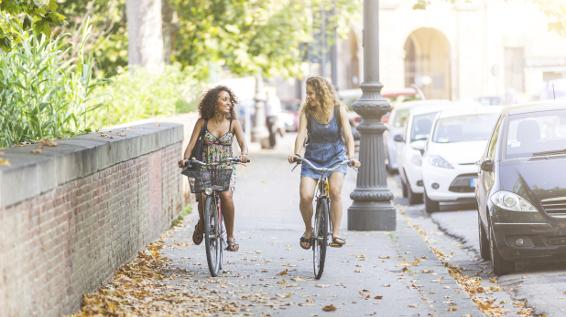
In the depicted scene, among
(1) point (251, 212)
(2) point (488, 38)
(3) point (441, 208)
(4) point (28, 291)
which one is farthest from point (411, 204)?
(2) point (488, 38)

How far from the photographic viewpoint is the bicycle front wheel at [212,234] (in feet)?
36.9

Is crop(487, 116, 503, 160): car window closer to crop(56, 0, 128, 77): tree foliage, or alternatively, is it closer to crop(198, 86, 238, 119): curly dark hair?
crop(198, 86, 238, 119): curly dark hair

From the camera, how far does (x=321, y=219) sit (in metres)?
11.4

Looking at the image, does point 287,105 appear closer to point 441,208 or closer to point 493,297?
point 441,208

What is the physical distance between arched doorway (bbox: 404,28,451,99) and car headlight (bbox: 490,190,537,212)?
56336 mm

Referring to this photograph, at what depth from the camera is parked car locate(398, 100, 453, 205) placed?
68.7 feet

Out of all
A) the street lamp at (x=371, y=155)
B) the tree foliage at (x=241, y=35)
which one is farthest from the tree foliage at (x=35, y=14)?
the tree foliage at (x=241, y=35)

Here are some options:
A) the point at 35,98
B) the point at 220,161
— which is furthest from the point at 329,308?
the point at 35,98

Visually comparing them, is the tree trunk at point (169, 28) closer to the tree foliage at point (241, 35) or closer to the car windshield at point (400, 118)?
the tree foliage at point (241, 35)

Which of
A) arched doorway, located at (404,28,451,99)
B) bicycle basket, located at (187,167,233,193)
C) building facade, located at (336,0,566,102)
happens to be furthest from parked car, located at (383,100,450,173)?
arched doorway, located at (404,28,451,99)

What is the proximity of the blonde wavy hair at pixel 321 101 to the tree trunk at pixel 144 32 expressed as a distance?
1338 cm

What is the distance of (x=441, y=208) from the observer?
20391mm

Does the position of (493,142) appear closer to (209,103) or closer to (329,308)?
(209,103)

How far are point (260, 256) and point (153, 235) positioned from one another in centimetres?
140
